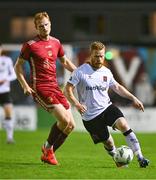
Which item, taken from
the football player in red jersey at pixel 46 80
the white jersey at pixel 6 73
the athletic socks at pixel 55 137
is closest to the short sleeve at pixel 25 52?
the football player in red jersey at pixel 46 80

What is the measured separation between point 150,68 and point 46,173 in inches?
649

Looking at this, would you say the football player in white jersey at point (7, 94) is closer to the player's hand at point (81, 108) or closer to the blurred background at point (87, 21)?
the player's hand at point (81, 108)

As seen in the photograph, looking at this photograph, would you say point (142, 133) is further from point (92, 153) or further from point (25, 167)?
point (25, 167)

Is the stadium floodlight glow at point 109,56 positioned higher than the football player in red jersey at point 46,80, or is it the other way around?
the football player in red jersey at point 46,80

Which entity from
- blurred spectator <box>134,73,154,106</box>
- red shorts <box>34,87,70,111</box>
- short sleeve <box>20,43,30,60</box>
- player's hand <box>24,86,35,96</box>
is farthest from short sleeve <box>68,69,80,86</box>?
blurred spectator <box>134,73,154,106</box>

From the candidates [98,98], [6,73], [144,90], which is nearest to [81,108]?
[98,98]

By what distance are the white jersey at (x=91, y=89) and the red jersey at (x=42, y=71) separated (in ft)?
1.54

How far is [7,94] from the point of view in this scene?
19453 millimetres

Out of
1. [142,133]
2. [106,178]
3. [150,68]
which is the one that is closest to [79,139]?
[142,133]

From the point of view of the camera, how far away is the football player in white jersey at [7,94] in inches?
758

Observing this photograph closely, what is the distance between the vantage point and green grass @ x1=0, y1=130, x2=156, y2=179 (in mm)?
11797

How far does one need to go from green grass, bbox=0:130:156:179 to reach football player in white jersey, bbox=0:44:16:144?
35 cm

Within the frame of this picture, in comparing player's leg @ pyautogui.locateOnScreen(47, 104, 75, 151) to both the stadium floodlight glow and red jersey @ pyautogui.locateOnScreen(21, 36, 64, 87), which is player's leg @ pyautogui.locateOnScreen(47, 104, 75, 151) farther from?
the stadium floodlight glow

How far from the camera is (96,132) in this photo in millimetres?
12906
